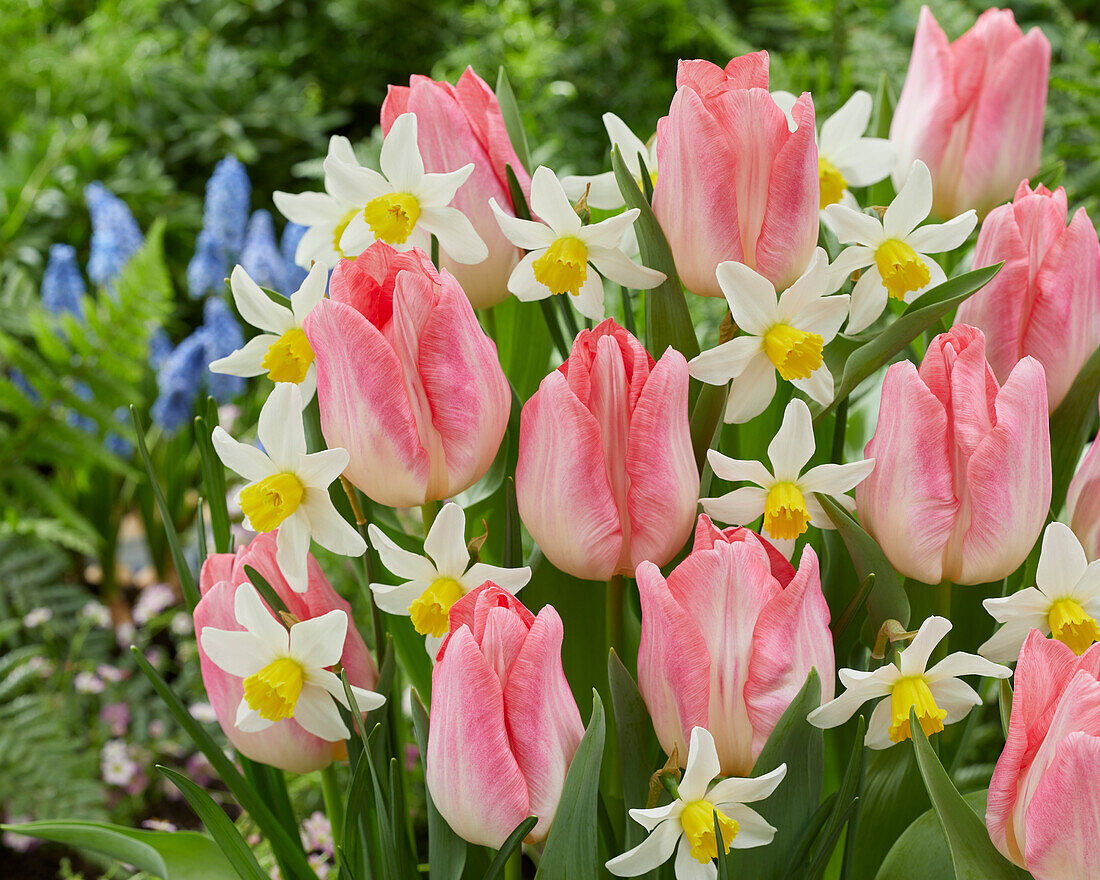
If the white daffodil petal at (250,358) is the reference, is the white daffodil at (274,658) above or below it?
below

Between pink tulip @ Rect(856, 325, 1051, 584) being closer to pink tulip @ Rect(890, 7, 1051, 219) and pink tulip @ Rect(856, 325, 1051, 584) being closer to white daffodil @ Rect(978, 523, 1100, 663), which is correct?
white daffodil @ Rect(978, 523, 1100, 663)

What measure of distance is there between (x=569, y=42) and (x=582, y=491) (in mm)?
1782

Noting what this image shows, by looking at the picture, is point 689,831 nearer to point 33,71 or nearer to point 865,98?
point 865,98

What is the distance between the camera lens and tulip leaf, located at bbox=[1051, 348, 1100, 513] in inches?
15.6

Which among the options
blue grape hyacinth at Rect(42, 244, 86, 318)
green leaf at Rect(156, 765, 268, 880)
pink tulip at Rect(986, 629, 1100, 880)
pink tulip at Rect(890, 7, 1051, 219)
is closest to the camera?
pink tulip at Rect(986, 629, 1100, 880)

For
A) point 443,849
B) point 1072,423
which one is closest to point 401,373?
point 443,849

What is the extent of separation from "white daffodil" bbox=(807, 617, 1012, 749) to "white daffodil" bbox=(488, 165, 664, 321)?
0.15 metres

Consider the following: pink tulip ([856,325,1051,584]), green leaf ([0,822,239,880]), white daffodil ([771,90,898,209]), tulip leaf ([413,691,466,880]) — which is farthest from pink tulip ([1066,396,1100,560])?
green leaf ([0,822,239,880])

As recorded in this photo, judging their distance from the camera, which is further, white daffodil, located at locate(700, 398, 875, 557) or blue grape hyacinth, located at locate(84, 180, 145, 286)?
blue grape hyacinth, located at locate(84, 180, 145, 286)

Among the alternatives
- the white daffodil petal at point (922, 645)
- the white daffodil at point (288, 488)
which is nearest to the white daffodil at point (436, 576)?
the white daffodil at point (288, 488)

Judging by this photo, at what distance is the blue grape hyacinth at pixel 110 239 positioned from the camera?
1491 millimetres

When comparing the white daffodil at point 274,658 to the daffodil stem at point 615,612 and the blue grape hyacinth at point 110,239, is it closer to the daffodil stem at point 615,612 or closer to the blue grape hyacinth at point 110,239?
the daffodil stem at point 615,612

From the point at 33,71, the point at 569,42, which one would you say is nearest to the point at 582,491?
the point at 569,42

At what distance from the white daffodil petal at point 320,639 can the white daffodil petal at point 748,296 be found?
0.16 meters
